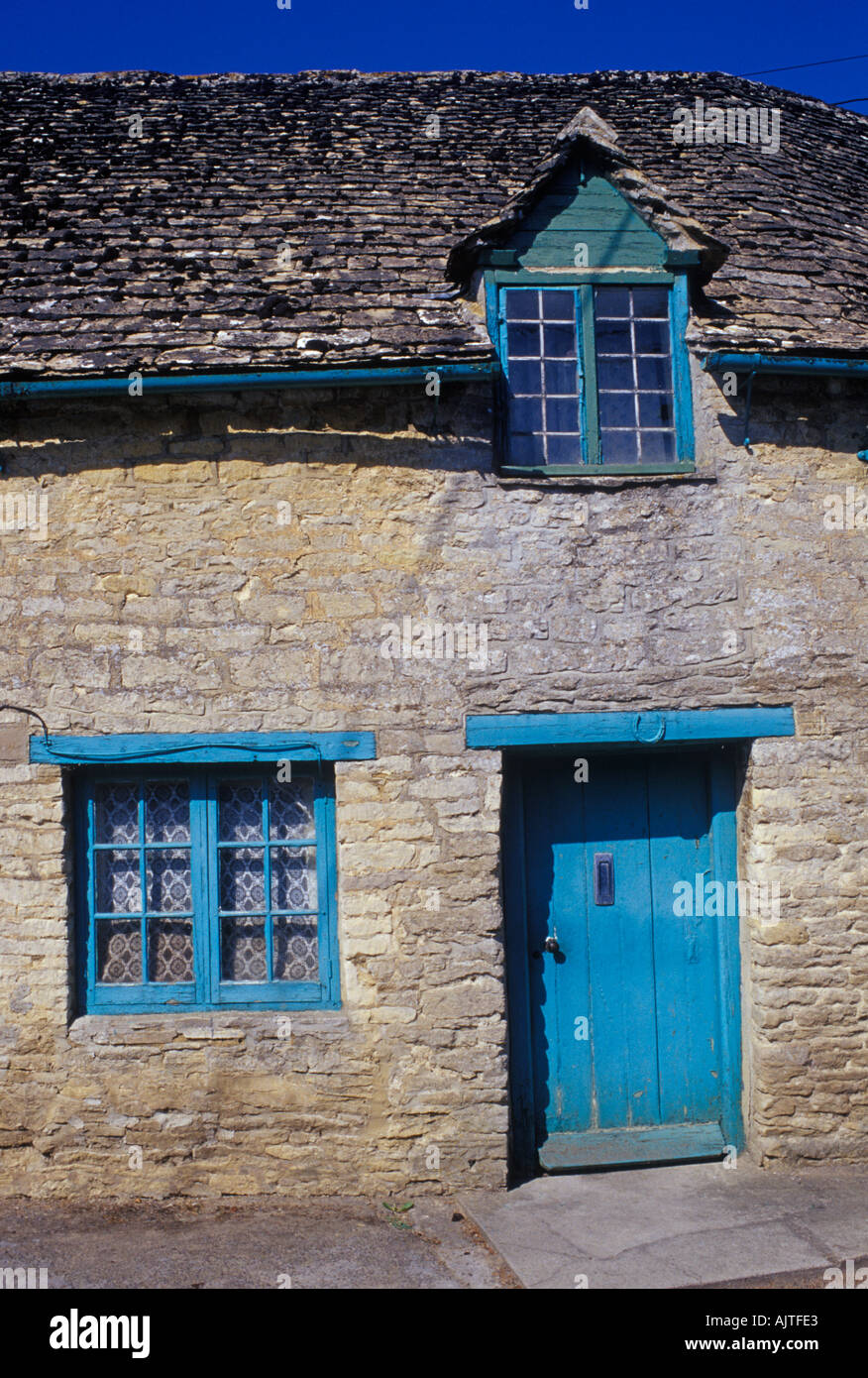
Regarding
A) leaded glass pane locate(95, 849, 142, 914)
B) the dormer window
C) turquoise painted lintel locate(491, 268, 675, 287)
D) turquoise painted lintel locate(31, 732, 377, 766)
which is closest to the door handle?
turquoise painted lintel locate(31, 732, 377, 766)

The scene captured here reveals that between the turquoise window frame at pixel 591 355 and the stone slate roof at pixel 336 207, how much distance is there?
0.23 metres

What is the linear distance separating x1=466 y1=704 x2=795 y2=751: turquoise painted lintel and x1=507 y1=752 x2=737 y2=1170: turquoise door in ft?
1.17

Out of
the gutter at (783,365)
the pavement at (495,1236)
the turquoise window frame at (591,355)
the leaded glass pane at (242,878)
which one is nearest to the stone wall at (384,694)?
the turquoise window frame at (591,355)

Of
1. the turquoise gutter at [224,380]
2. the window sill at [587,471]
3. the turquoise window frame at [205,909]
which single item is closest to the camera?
the turquoise gutter at [224,380]

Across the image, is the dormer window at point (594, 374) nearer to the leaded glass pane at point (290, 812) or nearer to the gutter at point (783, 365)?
the gutter at point (783, 365)

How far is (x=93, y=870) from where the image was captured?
6.51 m

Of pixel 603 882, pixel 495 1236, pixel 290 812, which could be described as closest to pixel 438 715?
pixel 290 812

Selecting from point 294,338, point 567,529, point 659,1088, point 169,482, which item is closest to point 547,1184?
point 659,1088

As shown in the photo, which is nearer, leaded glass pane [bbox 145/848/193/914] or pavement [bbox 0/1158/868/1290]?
pavement [bbox 0/1158/868/1290]

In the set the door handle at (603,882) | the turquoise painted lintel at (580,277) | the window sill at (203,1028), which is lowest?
the window sill at (203,1028)

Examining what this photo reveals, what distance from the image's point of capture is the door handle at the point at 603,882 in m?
6.69

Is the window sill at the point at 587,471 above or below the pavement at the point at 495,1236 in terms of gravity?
above

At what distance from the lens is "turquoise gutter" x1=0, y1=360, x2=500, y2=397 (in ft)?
20.3

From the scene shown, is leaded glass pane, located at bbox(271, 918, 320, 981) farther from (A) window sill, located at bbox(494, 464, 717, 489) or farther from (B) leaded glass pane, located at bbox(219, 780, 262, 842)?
(A) window sill, located at bbox(494, 464, 717, 489)
